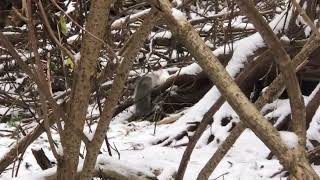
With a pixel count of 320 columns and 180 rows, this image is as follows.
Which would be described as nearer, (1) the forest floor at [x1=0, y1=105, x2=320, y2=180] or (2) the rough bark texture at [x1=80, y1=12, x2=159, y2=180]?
(2) the rough bark texture at [x1=80, y1=12, x2=159, y2=180]

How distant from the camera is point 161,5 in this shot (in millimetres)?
1194

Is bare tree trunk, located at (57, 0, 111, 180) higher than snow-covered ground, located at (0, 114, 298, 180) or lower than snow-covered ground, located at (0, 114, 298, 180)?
higher

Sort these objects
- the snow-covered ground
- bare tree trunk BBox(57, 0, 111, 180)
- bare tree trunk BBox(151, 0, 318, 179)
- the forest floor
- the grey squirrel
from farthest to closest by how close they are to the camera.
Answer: the grey squirrel < the snow-covered ground < the forest floor < bare tree trunk BBox(57, 0, 111, 180) < bare tree trunk BBox(151, 0, 318, 179)

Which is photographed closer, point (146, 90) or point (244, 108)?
point (244, 108)

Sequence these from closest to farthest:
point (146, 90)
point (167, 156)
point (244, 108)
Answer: point (244, 108)
point (167, 156)
point (146, 90)

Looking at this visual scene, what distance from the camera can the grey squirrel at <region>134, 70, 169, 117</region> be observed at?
4750 mm

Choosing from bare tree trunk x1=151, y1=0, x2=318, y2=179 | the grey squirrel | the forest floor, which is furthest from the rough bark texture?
the grey squirrel

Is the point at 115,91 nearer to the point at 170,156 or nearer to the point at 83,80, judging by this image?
the point at 83,80

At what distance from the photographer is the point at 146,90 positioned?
4793 millimetres

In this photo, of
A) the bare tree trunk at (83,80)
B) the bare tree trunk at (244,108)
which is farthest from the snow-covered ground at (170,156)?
the bare tree trunk at (244,108)

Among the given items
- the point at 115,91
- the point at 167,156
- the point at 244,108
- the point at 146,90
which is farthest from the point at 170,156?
the point at 244,108

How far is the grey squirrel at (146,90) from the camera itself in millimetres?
4750

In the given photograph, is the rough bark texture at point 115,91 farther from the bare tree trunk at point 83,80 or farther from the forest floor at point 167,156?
the forest floor at point 167,156

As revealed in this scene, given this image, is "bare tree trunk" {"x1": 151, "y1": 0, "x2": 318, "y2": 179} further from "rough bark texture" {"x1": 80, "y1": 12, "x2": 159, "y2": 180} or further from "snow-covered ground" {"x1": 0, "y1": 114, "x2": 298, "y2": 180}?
"snow-covered ground" {"x1": 0, "y1": 114, "x2": 298, "y2": 180}
